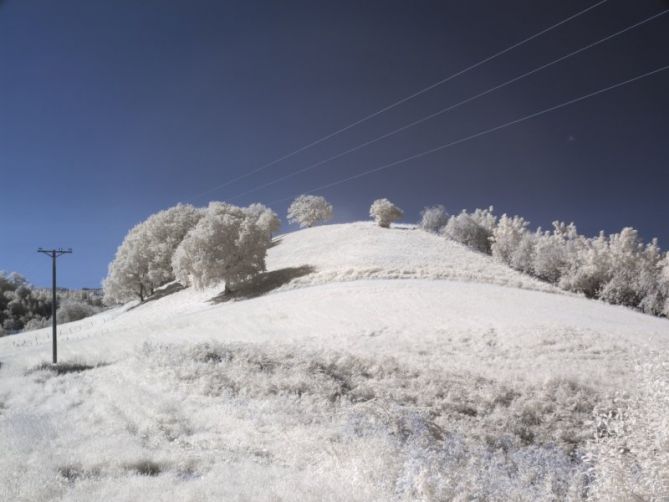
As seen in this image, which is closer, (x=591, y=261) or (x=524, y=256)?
(x=591, y=261)

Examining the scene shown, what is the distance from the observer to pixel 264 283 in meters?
41.1

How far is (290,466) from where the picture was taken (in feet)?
22.8

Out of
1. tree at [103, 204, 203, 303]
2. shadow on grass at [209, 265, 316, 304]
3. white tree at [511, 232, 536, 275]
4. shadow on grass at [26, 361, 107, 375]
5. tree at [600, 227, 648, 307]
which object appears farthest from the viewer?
white tree at [511, 232, 536, 275]

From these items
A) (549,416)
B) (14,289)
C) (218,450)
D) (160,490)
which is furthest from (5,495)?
(14,289)

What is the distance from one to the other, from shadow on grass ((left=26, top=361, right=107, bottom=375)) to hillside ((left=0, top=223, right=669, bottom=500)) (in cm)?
11

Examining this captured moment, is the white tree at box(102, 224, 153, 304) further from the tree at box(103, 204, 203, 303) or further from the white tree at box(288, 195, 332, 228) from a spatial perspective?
the white tree at box(288, 195, 332, 228)

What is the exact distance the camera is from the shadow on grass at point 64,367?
16106mm

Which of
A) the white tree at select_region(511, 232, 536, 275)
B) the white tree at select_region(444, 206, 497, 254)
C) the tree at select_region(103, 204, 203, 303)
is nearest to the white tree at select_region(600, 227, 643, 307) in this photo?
the white tree at select_region(511, 232, 536, 275)

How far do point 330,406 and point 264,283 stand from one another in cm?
3091

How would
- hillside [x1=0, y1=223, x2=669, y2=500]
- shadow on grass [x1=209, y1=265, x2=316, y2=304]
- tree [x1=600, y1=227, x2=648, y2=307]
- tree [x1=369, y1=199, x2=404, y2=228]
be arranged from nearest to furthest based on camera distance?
hillside [x1=0, y1=223, x2=669, y2=500], shadow on grass [x1=209, y1=265, x2=316, y2=304], tree [x1=600, y1=227, x2=648, y2=307], tree [x1=369, y1=199, x2=404, y2=228]

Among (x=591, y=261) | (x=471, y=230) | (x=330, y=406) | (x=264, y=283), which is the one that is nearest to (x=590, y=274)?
(x=591, y=261)

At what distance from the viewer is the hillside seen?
241 inches

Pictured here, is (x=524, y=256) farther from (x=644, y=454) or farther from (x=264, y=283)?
(x=644, y=454)

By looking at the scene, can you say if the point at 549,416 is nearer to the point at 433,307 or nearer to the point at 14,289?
the point at 433,307
